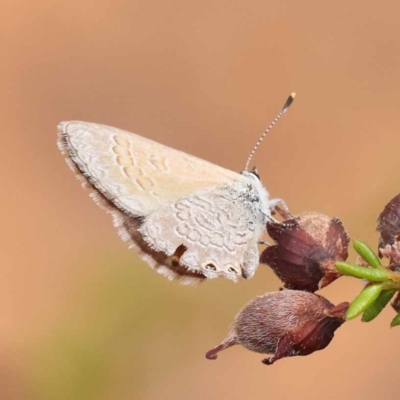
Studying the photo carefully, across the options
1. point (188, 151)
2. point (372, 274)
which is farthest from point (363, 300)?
point (188, 151)

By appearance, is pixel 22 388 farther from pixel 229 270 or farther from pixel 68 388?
pixel 229 270

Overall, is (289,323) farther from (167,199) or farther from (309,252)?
(167,199)

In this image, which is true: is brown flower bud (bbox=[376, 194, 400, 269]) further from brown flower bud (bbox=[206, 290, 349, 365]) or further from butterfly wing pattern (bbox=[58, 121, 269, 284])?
butterfly wing pattern (bbox=[58, 121, 269, 284])

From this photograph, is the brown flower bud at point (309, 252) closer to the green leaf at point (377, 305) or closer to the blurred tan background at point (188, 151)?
the green leaf at point (377, 305)

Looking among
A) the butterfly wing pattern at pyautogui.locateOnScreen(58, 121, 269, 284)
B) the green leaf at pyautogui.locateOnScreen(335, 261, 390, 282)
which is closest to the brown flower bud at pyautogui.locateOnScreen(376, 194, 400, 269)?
the green leaf at pyautogui.locateOnScreen(335, 261, 390, 282)

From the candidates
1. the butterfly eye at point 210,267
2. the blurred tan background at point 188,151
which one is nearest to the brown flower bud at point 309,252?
the butterfly eye at point 210,267

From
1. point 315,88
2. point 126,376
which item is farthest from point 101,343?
point 315,88
